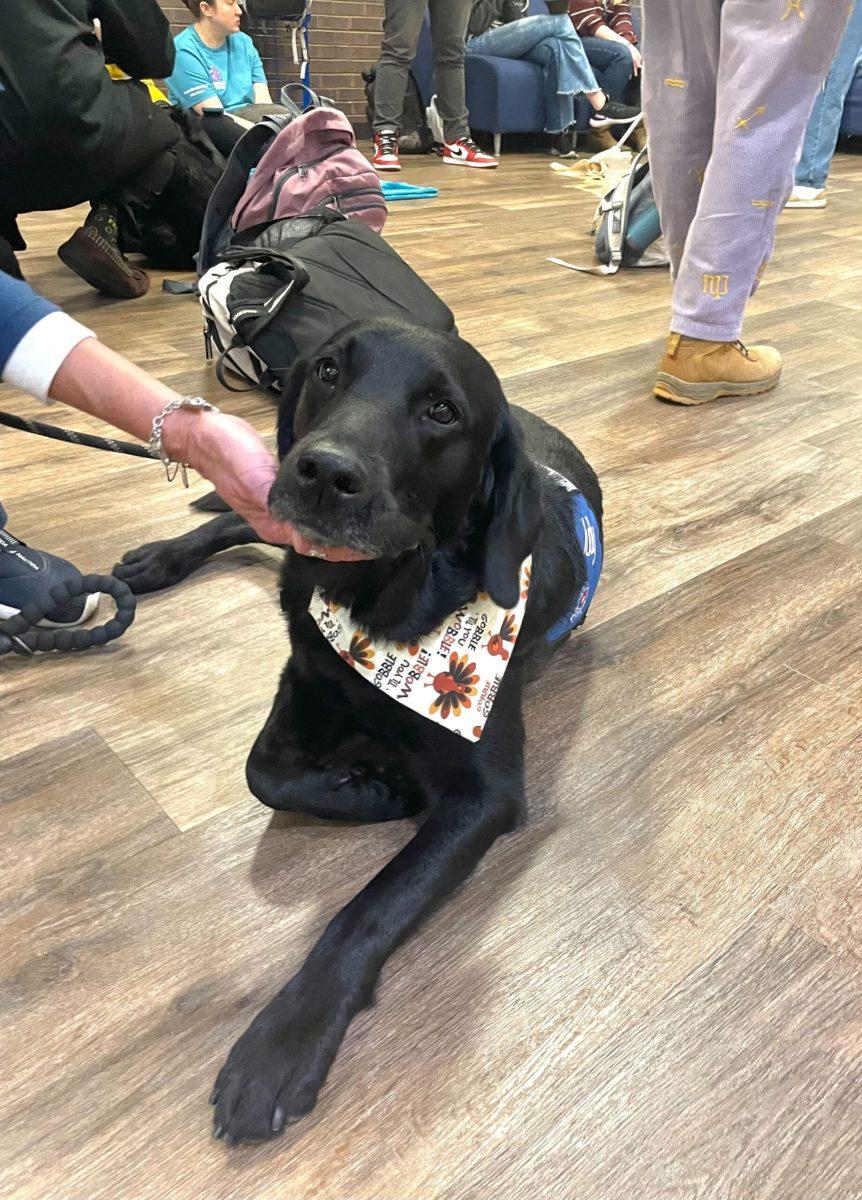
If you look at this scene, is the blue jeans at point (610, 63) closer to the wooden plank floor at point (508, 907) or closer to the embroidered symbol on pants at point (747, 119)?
the embroidered symbol on pants at point (747, 119)

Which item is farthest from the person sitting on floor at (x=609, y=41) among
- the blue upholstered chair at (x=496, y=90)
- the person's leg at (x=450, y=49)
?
the person's leg at (x=450, y=49)

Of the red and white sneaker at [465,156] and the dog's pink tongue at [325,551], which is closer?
the dog's pink tongue at [325,551]

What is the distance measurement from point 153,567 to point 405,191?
13.7 feet

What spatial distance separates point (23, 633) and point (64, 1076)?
2.53ft

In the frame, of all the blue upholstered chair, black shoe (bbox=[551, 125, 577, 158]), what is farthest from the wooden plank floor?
black shoe (bbox=[551, 125, 577, 158])

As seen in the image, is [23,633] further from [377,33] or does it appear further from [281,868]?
[377,33]

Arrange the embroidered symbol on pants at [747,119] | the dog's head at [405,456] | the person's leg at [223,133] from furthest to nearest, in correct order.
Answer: the person's leg at [223,133], the embroidered symbol on pants at [747,119], the dog's head at [405,456]

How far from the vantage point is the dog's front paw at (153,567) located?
1.63m

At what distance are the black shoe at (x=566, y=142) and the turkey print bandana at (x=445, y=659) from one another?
7.18 meters

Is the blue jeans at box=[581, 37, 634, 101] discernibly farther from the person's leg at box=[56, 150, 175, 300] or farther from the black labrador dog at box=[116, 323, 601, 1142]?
the black labrador dog at box=[116, 323, 601, 1142]

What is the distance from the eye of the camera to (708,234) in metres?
2.36

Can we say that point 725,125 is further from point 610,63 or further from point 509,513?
point 610,63

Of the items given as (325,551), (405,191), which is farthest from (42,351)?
(405,191)

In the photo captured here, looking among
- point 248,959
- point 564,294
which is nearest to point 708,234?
point 564,294
